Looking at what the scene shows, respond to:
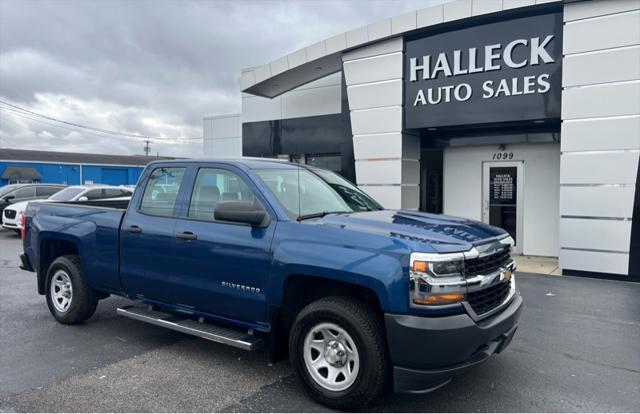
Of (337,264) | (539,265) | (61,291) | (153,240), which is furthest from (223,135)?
(337,264)

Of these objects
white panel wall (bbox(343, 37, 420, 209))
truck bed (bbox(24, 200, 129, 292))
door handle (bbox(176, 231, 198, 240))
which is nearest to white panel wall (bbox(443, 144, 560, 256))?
white panel wall (bbox(343, 37, 420, 209))

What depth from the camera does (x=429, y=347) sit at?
3.45 metres

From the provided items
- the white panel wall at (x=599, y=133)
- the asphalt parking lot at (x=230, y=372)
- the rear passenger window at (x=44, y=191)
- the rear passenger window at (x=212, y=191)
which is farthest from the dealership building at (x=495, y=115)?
the rear passenger window at (x=44, y=191)

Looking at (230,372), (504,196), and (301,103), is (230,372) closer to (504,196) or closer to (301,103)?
(504,196)

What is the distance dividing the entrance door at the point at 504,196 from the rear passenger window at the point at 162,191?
879 centimetres

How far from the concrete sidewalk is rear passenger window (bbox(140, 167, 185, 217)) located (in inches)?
284

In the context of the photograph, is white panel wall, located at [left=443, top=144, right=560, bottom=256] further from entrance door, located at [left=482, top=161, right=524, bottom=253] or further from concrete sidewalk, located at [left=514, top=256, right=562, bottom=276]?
concrete sidewalk, located at [left=514, top=256, right=562, bottom=276]

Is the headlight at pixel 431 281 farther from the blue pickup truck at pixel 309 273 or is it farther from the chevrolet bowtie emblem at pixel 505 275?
the chevrolet bowtie emblem at pixel 505 275

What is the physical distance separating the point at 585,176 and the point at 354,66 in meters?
5.58

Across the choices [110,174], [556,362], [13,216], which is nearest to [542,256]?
[556,362]

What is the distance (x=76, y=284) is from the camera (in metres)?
5.83

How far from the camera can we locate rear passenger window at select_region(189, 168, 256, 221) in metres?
4.70

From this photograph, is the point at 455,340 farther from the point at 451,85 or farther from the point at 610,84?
the point at 451,85

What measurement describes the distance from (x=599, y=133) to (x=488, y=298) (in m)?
6.64
